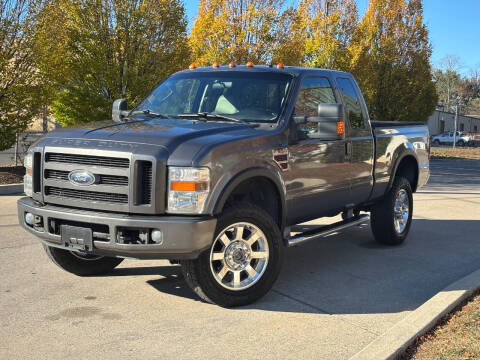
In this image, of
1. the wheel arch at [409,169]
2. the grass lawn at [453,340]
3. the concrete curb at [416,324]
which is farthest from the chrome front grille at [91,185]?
the wheel arch at [409,169]

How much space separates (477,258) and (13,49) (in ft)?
38.5

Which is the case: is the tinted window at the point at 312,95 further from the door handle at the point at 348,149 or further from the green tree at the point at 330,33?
the green tree at the point at 330,33

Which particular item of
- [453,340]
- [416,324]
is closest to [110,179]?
[416,324]

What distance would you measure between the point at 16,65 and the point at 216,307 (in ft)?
36.5

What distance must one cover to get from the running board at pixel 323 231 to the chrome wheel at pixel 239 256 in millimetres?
481

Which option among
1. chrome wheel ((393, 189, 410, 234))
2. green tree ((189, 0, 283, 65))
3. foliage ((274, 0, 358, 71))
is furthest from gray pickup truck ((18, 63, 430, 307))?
foliage ((274, 0, 358, 71))

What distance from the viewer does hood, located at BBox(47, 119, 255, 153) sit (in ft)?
14.6

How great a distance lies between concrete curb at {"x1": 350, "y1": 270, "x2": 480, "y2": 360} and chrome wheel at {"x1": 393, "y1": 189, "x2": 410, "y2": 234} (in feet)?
6.79

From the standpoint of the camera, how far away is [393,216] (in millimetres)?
7250

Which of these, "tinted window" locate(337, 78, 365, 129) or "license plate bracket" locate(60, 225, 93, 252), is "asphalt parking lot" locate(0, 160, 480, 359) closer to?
"license plate bracket" locate(60, 225, 93, 252)

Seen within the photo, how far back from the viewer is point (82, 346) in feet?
13.0

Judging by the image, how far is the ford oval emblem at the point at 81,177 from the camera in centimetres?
447

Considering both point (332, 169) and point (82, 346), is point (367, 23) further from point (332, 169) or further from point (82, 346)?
point (82, 346)

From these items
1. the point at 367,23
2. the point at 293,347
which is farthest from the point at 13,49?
the point at 367,23
